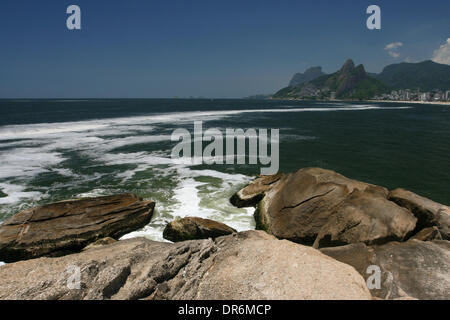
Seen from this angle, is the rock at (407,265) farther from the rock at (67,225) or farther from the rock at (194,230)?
the rock at (67,225)

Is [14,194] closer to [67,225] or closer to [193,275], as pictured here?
[67,225]

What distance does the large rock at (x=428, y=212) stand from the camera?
30.4 ft

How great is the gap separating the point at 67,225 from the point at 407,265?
42.5 feet

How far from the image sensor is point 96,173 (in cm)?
2077

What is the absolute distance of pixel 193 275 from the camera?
6102mm

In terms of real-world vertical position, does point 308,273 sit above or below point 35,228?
above

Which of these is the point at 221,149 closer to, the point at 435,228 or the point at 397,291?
the point at 435,228

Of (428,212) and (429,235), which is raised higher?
(428,212)

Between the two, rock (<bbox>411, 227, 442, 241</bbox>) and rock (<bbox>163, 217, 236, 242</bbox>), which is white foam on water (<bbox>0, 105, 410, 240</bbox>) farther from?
rock (<bbox>411, 227, 442, 241</bbox>)

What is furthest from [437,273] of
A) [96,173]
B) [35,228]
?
[96,173]

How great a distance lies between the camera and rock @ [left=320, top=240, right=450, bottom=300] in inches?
225

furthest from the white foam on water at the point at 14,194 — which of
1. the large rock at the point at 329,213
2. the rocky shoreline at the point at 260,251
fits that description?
the large rock at the point at 329,213

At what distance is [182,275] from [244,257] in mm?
1660

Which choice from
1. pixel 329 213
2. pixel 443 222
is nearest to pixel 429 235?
pixel 443 222
